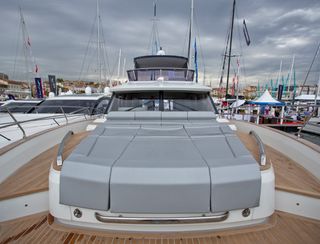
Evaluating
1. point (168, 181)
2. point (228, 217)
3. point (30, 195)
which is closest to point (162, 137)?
point (168, 181)

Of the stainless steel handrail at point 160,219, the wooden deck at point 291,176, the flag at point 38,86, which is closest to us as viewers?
the stainless steel handrail at point 160,219

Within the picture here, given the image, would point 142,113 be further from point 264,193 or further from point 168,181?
point 264,193

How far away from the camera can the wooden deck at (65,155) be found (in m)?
1.75

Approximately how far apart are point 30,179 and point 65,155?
0.64m

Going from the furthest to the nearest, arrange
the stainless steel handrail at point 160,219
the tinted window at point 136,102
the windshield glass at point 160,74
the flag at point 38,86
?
the flag at point 38,86 < the windshield glass at point 160,74 < the tinted window at point 136,102 < the stainless steel handrail at point 160,219

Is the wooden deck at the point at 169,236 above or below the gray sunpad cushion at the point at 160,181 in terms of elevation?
below

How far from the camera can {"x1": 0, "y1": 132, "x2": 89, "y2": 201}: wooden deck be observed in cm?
176

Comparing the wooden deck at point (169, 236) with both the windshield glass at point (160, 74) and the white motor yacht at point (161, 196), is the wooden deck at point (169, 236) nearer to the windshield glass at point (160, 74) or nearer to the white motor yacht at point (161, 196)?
the white motor yacht at point (161, 196)

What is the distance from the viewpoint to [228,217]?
145 centimetres

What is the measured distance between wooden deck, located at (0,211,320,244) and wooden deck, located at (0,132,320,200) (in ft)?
0.99

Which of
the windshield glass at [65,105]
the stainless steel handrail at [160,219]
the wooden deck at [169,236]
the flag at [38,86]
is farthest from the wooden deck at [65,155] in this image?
the flag at [38,86]

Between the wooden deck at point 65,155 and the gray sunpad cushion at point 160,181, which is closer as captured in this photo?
the gray sunpad cushion at point 160,181

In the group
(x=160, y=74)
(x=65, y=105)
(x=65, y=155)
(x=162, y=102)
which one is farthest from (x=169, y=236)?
(x=65, y=105)

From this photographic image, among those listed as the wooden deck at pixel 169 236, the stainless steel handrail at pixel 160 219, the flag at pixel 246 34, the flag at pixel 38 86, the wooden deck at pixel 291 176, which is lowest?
the wooden deck at pixel 169 236
